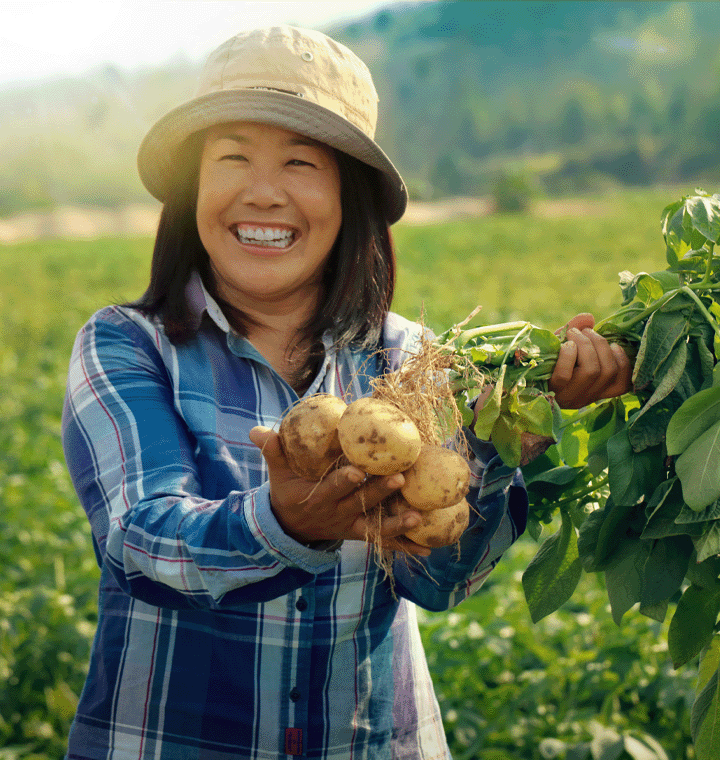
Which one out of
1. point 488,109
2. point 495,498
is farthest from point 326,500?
point 488,109

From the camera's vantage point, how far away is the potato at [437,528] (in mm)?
1182

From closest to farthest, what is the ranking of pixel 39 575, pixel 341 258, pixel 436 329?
pixel 341 258, pixel 39 575, pixel 436 329

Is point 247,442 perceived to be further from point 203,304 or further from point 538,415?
point 538,415

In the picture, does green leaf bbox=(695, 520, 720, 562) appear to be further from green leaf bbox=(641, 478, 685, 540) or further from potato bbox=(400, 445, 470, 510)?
potato bbox=(400, 445, 470, 510)

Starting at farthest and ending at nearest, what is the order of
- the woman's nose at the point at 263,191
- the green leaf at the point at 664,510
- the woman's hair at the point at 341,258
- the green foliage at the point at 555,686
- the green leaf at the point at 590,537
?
the green foliage at the point at 555,686
the woman's hair at the point at 341,258
the woman's nose at the point at 263,191
the green leaf at the point at 590,537
the green leaf at the point at 664,510

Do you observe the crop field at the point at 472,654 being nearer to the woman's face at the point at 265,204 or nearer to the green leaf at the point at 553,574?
the woman's face at the point at 265,204

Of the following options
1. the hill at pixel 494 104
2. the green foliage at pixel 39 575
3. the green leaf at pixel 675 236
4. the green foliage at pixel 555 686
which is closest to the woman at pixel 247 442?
the green leaf at pixel 675 236

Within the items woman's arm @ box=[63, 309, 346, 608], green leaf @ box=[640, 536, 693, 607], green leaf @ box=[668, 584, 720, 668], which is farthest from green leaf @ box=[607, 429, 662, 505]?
woman's arm @ box=[63, 309, 346, 608]

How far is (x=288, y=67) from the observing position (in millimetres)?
1445

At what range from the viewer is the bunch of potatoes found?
1.13 m

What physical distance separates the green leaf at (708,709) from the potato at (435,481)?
65 cm

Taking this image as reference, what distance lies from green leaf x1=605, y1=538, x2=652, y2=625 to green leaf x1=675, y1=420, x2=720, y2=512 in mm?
196

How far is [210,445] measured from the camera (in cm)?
136

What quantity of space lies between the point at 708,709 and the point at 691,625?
0.66 ft
